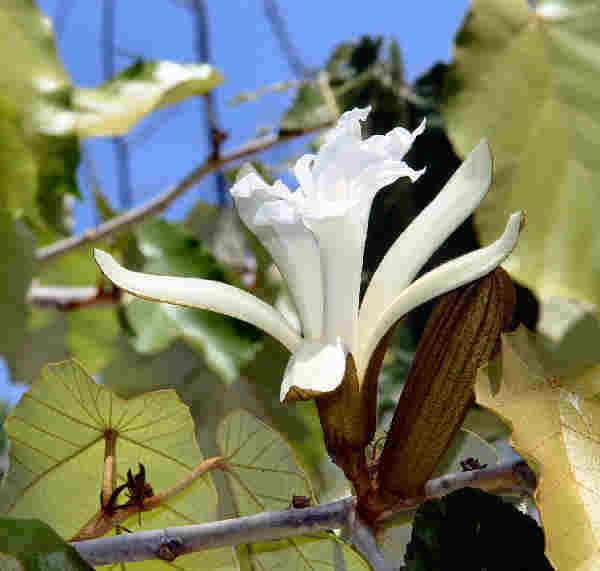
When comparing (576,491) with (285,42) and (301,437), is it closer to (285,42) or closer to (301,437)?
(301,437)

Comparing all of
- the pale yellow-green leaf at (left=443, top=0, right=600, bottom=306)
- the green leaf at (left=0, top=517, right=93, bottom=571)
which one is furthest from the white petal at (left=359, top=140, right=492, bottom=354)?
the pale yellow-green leaf at (left=443, top=0, right=600, bottom=306)

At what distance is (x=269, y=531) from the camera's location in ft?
0.80

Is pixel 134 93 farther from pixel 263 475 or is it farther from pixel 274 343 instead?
pixel 263 475

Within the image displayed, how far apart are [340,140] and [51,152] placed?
479 mm

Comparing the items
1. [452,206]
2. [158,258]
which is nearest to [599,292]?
[452,206]

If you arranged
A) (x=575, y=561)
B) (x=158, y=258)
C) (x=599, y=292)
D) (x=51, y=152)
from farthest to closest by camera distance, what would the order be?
(x=158, y=258) → (x=51, y=152) → (x=599, y=292) → (x=575, y=561)

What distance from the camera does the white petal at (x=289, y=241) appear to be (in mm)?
262

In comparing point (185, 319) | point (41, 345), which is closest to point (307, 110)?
point (185, 319)

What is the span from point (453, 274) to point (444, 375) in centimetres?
4

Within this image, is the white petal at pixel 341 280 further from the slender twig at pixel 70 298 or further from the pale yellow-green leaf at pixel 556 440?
the slender twig at pixel 70 298

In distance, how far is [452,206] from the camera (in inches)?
10.1

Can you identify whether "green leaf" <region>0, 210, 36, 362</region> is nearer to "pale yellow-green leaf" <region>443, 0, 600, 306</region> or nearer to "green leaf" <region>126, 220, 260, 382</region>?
"green leaf" <region>126, 220, 260, 382</region>

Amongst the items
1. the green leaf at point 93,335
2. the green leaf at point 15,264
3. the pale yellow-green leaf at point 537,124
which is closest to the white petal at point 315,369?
the pale yellow-green leaf at point 537,124

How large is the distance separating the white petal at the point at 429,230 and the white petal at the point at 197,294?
30mm
